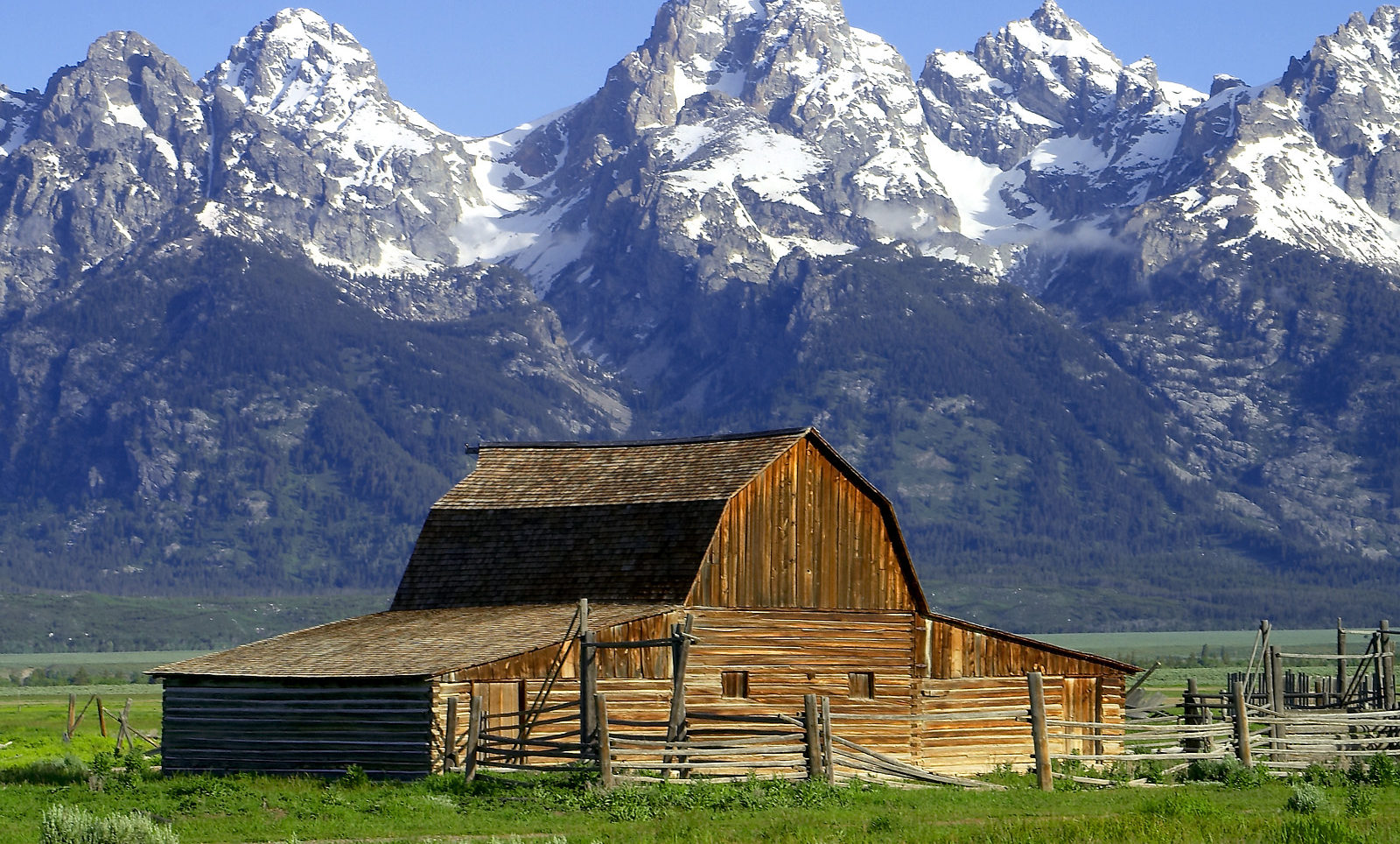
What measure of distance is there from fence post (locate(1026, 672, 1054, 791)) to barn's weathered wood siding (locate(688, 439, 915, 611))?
33.9 feet

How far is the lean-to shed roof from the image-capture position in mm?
43906

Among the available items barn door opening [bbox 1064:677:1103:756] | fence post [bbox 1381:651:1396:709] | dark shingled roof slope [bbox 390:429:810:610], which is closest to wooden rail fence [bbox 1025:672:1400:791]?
fence post [bbox 1381:651:1396:709]

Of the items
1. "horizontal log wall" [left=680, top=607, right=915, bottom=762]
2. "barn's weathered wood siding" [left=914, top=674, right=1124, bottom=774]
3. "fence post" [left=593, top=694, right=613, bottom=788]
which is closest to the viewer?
"fence post" [left=593, top=694, right=613, bottom=788]

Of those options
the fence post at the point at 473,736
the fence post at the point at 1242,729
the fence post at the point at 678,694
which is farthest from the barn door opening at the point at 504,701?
the fence post at the point at 1242,729

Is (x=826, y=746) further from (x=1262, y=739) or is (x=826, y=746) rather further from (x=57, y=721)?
(x=57, y=721)

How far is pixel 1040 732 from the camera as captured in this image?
130 ft

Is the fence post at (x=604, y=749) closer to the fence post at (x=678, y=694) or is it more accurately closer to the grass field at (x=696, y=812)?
the grass field at (x=696, y=812)

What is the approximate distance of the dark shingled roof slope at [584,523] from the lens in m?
49.0

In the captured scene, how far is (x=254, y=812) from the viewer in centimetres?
3603

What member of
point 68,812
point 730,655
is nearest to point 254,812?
point 68,812

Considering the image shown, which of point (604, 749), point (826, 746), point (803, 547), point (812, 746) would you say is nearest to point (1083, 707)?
point (803, 547)

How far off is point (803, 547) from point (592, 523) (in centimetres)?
533

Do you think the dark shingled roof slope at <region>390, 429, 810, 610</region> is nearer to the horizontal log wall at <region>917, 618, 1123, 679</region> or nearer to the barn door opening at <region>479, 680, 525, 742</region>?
the barn door opening at <region>479, 680, 525, 742</region>

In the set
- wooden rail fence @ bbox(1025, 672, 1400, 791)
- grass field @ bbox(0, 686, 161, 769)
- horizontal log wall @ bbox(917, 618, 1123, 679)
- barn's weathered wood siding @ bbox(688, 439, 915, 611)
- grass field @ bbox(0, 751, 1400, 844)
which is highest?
barn's weathered wood siding @ bbox(688, 439, 915, 611)
